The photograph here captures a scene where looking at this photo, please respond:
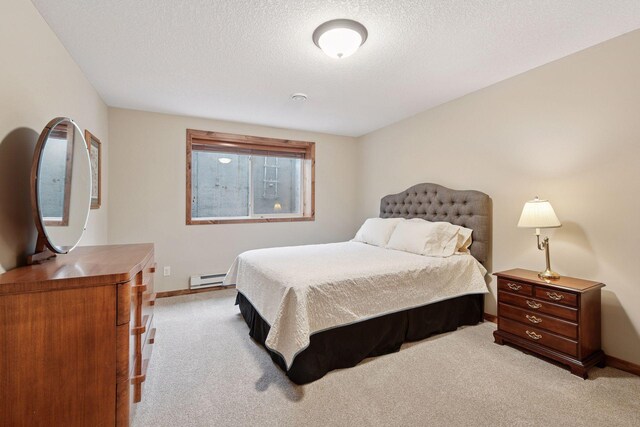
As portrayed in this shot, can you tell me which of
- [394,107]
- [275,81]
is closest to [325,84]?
[275,81]

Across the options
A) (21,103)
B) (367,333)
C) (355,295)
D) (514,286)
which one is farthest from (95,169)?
(514,286)

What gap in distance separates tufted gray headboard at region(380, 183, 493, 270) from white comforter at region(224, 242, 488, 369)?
0.81 feet

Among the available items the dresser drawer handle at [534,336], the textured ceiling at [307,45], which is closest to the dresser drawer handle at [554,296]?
the dresser drawer handle at [534,336]

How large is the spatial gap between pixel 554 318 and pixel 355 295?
1.44 m

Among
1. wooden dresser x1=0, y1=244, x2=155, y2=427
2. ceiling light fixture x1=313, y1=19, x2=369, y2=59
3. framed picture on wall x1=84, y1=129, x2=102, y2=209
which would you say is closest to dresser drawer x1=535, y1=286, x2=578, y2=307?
ceiling light fixture x1=313, y1=19, x2=369, y2=59

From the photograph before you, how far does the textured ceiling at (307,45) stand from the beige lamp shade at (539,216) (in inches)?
47.1

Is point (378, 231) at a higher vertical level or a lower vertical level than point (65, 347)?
higher

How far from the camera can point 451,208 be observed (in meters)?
3.23

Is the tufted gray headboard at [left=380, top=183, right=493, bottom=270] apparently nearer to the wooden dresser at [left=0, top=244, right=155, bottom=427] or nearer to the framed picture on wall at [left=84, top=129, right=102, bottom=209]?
the wooden dresser at [left=0, top=244, right=155, bottom=427]

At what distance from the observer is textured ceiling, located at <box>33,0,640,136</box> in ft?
5.77

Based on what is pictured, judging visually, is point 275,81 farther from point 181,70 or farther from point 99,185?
point 99,185

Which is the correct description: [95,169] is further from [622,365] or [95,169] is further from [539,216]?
[622,365]

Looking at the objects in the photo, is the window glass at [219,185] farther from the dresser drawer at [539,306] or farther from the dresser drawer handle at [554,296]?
the dresser drawer handle at [554,296]

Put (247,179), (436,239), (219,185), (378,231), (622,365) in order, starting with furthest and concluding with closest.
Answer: (247,179)
(219,185)
(378,231)
(436,239)
(622,365)
